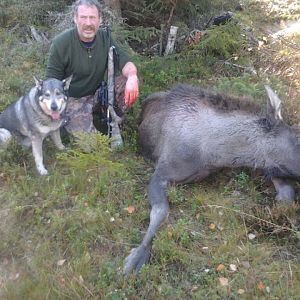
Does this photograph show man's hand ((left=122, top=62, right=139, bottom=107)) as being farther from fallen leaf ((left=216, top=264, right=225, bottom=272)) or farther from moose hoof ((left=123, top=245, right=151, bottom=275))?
fallen leaf ((left=216, top=264, right=225, bottom=272))

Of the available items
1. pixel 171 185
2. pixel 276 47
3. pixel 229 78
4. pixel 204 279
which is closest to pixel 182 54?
pixel 229 78

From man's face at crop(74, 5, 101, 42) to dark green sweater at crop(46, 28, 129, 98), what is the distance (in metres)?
0.24

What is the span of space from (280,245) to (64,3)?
7.01m

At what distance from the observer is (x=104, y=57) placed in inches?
257

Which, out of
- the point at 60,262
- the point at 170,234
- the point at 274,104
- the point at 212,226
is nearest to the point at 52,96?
the point at 60,262

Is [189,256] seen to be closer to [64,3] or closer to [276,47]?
[276,47]

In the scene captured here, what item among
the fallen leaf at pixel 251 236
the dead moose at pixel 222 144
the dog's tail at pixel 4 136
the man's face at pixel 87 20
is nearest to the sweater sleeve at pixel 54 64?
the man's face at pixel 87 20

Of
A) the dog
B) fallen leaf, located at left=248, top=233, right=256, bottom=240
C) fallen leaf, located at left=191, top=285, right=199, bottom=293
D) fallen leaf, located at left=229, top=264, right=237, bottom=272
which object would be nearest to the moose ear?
fallen leaf, located at left=248, top=233, right=256, bottom=240

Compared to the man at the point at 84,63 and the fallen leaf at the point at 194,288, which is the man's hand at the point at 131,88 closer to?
the man at the point at 84,63

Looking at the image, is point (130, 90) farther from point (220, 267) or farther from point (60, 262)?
point (220, 267)

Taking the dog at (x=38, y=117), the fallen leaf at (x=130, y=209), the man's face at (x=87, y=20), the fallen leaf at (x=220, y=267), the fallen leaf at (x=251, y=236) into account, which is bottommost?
the fallen leaf at (x=251, y=236)

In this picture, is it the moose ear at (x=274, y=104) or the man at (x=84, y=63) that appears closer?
the moose ear at (x=274, y=104)

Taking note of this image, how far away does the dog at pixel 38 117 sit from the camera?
5500mm

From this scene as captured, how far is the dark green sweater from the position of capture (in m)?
6.26
